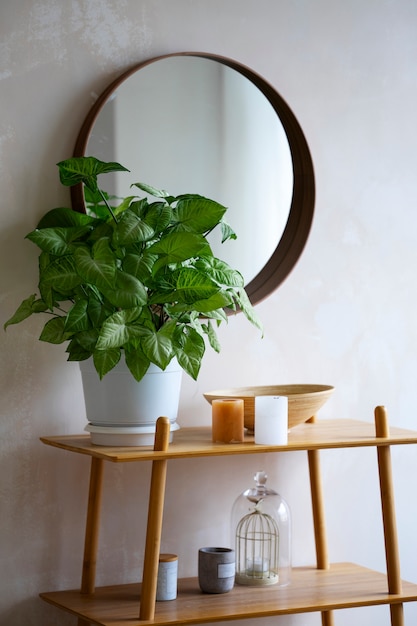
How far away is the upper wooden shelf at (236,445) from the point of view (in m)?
1.55

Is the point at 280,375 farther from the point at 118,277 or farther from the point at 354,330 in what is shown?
the point at 118,277

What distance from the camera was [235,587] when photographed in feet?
5.91

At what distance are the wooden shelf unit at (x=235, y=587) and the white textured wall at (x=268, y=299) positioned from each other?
9 cm

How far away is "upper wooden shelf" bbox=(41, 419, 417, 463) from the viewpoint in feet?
5.10

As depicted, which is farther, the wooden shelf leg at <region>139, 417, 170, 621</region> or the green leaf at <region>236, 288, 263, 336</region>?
the green leaf at <region>236, 288, 263, 336</region>

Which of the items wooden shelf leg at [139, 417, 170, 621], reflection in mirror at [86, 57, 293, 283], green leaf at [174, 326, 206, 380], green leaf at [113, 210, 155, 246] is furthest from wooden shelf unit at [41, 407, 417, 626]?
reflection in mirror at [86, 57, 293, 283]

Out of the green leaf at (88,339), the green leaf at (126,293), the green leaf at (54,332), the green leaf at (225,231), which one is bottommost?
the green leaf at (88,339)

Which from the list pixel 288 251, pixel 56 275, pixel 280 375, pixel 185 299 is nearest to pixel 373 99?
pixel 288 251

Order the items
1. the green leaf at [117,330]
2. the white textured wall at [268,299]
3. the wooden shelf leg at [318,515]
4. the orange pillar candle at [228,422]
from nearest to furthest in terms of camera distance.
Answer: the green leaf at [117,330] → the orange pillar candle at [228,422] → the white textured wall at [268,299] → the wooden shelf leg at [318,515]

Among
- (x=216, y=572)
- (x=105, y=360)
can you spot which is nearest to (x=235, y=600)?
(x=216, y=572)

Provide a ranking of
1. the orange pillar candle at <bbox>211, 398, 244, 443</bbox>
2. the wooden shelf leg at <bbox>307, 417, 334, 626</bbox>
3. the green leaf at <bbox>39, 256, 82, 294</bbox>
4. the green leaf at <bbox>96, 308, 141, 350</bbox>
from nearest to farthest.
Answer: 1. the green leaf at <bbox>96, 308, 141, 350</bbox>
2. the green leaf at <bbox>39, 256, 82, 294</bbox>
3. the orange pillar candle at <bbox>211, 398, 244, 443</bbox>
4. the wooden shelf leg at <bbox>307, 417, 334, 626</bbox>

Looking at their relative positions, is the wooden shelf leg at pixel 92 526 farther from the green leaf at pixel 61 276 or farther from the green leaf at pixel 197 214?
the green leaf at pixel 197 214

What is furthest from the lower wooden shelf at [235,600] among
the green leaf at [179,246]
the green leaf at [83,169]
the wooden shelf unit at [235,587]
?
the green leaf at [83,169]

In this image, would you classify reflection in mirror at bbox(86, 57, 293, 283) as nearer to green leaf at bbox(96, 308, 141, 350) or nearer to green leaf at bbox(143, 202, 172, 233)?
green leaf at bbox(143, 202, 172, 233)
